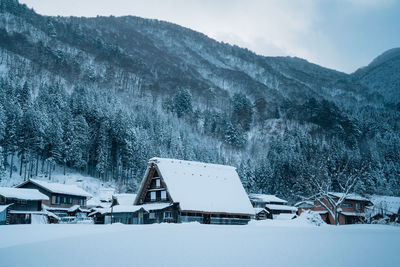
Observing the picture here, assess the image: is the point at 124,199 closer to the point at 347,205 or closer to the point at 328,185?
the point at 328,185

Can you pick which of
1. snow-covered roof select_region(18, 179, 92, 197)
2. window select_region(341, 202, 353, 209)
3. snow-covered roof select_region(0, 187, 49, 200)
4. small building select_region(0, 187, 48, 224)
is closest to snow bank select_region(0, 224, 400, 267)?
small building select_region(0, 187, 48, 224)

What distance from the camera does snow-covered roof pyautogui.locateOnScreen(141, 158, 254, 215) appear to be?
122 ft

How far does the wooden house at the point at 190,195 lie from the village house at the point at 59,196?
2182 centimetres

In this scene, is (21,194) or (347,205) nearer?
(21,194)

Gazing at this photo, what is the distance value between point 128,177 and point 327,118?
92.5 meters

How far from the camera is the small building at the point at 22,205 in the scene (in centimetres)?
4541

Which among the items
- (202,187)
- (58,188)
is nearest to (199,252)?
(202,187)

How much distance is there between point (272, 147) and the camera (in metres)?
112

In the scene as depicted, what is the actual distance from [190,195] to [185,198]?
3.36 ft

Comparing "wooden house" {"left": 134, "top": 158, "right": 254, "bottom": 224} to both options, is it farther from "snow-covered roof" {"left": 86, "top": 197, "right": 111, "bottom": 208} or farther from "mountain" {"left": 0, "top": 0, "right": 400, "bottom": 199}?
"snow-covered roof" {"left": 86, "top": 197, "right": 111, "bottom": 208}

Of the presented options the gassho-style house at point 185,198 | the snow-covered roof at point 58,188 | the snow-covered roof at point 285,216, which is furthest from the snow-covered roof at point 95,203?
the snow-covered roof at point 285,216

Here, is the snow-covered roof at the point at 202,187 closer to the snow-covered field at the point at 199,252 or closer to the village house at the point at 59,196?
the snow-covered field at the point at 199,252

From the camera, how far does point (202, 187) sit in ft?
131

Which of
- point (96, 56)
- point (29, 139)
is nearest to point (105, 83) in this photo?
point (96, 56)
